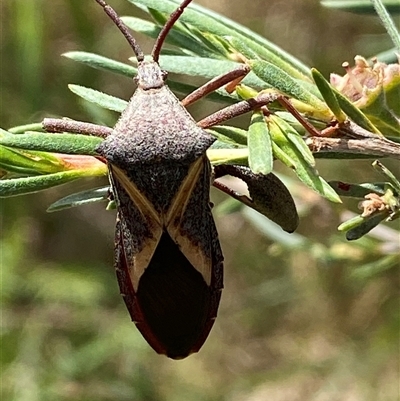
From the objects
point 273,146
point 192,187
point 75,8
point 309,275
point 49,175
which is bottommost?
point 309,275

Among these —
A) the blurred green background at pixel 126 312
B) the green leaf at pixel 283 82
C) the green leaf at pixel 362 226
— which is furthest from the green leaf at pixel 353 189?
the blurred green background at pixel 126 312

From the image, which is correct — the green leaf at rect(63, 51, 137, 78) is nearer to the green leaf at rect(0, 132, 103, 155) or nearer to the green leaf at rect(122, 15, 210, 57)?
the green leaf at rect(122, 15, 210, 57)

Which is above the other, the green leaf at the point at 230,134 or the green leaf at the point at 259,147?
the green leaf at the point at 259,147

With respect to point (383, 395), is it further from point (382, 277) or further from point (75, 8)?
point (75, 8)

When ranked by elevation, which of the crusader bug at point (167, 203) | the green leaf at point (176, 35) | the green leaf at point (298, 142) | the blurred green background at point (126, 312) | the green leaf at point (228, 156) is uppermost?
the green leaf at point (176, 35)

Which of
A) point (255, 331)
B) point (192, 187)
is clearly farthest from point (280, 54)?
point (255, 331)

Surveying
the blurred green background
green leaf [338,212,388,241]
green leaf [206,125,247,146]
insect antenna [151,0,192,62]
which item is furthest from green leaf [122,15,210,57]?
the blurred green background

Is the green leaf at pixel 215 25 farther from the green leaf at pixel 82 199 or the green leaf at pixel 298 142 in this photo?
the green leaf at pixel 82 199
